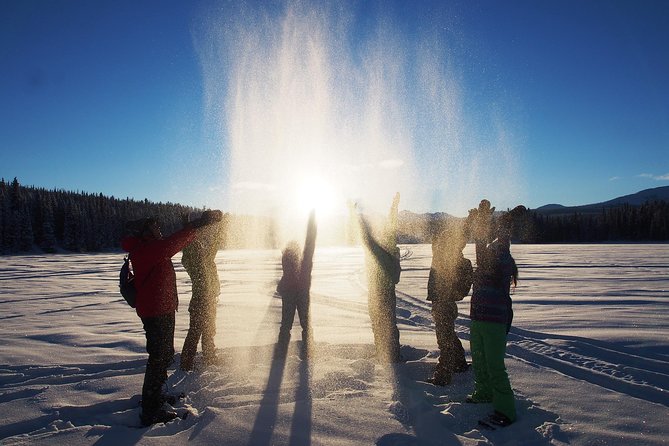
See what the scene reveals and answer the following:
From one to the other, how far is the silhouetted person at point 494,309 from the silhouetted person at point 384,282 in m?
1.57

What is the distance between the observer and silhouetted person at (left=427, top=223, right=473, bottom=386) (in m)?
4.59

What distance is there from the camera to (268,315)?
949cm

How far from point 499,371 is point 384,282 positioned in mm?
2197

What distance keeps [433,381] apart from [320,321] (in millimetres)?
4248

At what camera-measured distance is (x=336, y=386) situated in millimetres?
4668

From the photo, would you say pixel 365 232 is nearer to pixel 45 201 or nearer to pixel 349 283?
pixel 349 283

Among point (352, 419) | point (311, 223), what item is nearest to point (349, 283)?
point (311, 223)

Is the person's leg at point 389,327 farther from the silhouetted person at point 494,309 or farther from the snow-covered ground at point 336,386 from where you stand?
the silhouetted person at point 494,309

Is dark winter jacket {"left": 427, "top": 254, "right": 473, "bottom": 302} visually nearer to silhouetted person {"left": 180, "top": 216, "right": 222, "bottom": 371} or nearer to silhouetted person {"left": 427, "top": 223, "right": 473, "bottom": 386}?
silhouetted person {"left": 427, "top": 223, "right": 473, "bottom": 386}

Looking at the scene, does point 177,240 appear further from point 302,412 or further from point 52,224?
point 52,224

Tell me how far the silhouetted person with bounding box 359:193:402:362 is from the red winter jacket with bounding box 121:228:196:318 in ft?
8.56

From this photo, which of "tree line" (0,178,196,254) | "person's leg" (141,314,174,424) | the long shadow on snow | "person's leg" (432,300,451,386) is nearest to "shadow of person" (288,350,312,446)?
"person's leg" (141,314,174,424)

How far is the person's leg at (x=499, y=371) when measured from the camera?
362 centimetres

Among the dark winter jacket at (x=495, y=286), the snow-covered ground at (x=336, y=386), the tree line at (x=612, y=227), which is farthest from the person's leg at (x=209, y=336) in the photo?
the tree line at (x=612, y=227)
